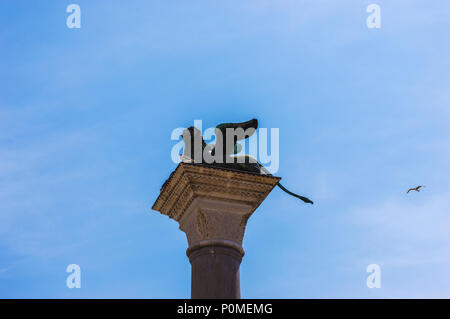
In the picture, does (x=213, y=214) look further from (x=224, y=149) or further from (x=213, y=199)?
(x=224, y=149)

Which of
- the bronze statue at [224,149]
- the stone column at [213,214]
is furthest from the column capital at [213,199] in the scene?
the bronze statue at [224,149]

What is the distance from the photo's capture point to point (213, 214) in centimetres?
1071

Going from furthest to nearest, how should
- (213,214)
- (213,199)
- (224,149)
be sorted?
1. (224,149)
2. (213,199)
3. (213,214)

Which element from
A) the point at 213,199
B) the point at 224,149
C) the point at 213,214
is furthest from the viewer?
the point at 224,149

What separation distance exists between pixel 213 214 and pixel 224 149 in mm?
1395

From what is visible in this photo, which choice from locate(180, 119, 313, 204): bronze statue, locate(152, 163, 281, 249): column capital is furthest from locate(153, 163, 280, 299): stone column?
locate(180, 119, 313, 204): bronze statue

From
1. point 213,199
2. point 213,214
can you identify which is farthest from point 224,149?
point 213,214

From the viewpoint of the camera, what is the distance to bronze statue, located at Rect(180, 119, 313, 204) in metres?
11.2

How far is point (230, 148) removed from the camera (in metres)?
11.5

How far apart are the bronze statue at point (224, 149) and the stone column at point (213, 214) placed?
35cm

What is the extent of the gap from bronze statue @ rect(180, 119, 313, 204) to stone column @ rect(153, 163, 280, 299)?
350 mm
